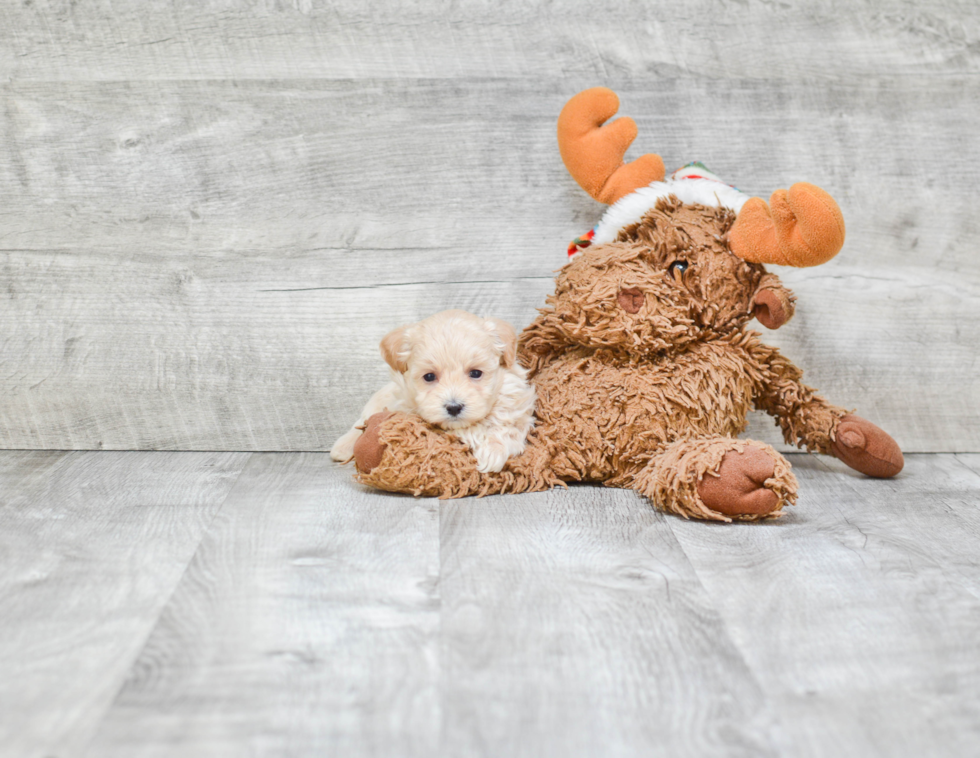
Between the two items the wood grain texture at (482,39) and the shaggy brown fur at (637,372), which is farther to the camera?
the wood grain texture at (482,39)

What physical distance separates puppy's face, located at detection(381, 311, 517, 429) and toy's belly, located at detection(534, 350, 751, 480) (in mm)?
131

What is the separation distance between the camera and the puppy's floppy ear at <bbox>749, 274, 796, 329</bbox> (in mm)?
1194

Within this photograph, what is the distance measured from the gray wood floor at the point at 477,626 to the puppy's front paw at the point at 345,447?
0.48 feet

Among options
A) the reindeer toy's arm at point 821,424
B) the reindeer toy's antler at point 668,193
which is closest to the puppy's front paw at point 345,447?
the reindeer toy's antler at point 668,193

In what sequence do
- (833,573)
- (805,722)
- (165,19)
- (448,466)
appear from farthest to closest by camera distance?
(165,19), (448,466), (833,573), (805,722)

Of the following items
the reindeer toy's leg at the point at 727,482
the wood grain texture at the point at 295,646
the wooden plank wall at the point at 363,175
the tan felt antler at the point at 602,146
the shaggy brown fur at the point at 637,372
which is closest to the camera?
the wood grain texture at the point at 295,646

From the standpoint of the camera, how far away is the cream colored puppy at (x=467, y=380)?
45.6 inches

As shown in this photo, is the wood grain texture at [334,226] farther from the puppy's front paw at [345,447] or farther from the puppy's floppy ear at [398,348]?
the puppy's floppy ear at [398,348]

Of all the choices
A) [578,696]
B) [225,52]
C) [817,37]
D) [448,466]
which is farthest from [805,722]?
[225,52]

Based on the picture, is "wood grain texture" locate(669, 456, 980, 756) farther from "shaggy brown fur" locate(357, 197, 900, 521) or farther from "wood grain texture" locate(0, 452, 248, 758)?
"wood grain texture" locate(0, 452, 248, 758)

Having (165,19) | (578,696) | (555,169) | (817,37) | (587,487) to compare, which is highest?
(165,19)

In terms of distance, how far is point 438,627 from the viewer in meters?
0.81

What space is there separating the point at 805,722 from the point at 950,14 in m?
1.28

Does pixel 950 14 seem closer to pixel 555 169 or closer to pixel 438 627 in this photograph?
pixel 555 169
